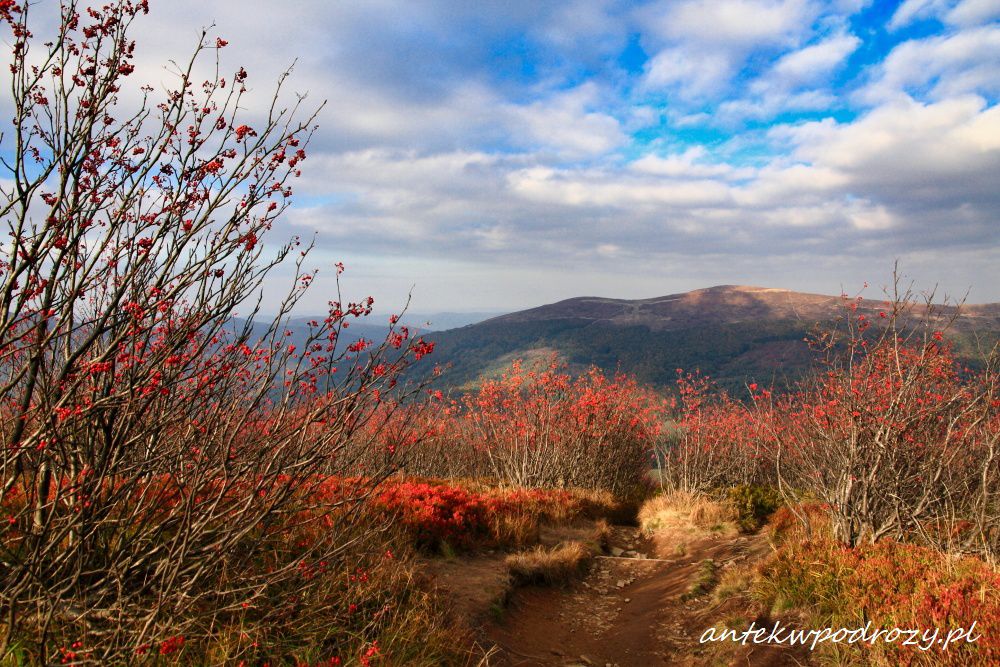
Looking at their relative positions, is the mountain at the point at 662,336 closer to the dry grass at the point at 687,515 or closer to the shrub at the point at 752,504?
the shrub at the point at 752,504

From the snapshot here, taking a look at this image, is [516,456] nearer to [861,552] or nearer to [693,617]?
[693,617]

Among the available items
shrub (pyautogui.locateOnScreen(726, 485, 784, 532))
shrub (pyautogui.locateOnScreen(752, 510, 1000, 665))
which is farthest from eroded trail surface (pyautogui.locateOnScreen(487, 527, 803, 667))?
shrub (pyautogui.locateOnScreen(726, 485, 784, 532))

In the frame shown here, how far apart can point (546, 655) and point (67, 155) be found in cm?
607

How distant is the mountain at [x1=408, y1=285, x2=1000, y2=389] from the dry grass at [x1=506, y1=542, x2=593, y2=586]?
9586 cm

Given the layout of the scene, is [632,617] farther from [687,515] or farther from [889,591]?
[687,515]

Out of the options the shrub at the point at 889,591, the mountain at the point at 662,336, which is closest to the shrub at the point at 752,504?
the shrub at the point at 889,591

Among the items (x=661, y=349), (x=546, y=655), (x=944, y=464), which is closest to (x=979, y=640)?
(x=944, y=464)

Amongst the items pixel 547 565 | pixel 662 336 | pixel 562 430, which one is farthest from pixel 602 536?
pixel 662 336

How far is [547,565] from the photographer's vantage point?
8438 millimetres

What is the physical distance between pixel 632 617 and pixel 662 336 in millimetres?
152214

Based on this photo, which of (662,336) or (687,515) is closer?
(687,515)

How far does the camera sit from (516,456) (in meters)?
14.4

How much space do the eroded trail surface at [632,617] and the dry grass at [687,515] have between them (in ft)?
3.20

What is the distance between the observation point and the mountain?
12581cm
